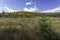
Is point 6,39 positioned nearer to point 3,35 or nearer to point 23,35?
point 3,35

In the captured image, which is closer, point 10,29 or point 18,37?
point 18,37

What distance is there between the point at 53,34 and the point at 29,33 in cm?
232

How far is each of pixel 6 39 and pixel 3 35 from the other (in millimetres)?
523

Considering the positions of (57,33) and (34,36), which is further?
(57,33)

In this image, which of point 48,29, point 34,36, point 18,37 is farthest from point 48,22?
point 18,37

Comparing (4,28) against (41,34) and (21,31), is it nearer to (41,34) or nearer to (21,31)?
(21,31)

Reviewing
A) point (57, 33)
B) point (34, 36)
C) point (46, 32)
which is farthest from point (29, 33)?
point (57, 33)

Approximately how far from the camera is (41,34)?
17047 millimetres

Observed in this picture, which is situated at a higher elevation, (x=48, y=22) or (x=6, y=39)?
(x=48, y=22)

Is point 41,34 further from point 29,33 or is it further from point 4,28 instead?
point 4,28

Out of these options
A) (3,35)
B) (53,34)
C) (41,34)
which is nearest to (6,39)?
(3,35)

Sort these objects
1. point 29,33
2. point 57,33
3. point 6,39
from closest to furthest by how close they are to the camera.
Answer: point 6,39, point 29,33, point 57,33

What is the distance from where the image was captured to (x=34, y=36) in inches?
645

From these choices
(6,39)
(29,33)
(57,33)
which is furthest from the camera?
(57,33)
